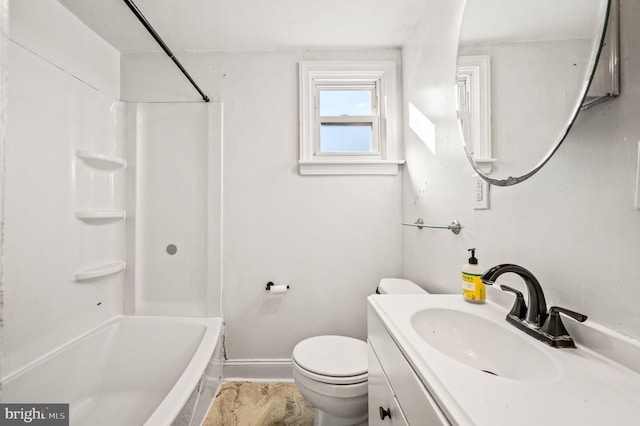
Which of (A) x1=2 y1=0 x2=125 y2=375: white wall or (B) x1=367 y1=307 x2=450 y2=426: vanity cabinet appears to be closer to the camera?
(B) x1=367 y1=307 x2=450 y2=426: vanity cabinet

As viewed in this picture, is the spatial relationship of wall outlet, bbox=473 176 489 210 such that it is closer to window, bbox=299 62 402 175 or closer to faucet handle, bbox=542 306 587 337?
faucet handle, bbox=542 306 587 337

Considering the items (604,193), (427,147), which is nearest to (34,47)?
(427,147)

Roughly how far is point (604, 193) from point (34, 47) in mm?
2201

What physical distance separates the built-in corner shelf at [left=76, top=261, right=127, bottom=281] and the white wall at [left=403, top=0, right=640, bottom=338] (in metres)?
1.87

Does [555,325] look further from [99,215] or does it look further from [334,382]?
[99,215]

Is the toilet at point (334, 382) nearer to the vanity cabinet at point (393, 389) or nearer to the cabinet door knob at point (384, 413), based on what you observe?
the vanity cabinet at point (393, 389)

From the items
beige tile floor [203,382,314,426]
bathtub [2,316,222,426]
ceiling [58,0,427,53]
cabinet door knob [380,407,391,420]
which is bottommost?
beige tile floor [203,382,314,426]

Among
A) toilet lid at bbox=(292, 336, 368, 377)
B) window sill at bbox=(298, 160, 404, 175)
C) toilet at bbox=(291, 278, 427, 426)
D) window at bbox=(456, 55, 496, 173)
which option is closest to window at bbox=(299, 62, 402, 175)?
window sill at bbox=(298, 160, 404, 175)

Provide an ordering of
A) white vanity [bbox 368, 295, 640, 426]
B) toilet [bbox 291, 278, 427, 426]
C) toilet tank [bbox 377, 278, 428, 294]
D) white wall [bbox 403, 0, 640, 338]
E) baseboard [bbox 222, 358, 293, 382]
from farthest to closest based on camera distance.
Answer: baseboard [bbox 222, 358, 293, 382] → toilet tank [bbox 377, 278, 428, 294] → toilet [bbox 291, 278, 427, 426] → white wall [bbox 403, 0, 640, 338] → white vanity [bbox 368, 295, 640, 426]

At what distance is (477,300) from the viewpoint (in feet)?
2.92

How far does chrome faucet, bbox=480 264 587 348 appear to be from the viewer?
61 centimetres

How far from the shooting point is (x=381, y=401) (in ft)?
2.70

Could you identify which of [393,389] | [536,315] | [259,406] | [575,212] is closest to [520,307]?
[536,315]

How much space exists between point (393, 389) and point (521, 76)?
38.5 inches
